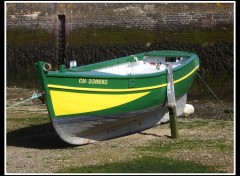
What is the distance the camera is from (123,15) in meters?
22.3

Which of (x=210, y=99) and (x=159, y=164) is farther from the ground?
(x=159, y=164)

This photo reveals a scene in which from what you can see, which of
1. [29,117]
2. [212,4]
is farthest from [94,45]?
[29,117]

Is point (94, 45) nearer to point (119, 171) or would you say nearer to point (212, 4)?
point (212, 4)

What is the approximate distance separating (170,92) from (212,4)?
1070cm

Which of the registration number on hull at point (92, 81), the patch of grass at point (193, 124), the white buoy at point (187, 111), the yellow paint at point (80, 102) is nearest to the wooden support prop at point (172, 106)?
the patch of grass at point (193, 124)

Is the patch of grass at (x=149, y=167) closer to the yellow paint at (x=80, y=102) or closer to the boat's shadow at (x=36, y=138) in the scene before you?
the yellow paint at (x=80, y=102)

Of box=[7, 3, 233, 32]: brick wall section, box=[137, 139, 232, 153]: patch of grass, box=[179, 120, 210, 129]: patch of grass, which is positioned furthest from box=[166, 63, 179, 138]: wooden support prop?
box=[7, 3, 233, 32]: brick wall section

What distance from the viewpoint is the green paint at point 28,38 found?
23281 mm

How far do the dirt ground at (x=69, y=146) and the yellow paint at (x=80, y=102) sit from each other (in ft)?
2.04

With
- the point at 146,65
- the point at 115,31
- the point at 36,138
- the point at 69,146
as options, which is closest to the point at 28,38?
the point at 115,31

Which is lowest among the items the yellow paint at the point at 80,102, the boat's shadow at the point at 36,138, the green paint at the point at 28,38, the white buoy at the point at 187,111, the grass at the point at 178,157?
the green paint at the point at 28,38

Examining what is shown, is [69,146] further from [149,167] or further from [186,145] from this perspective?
[149,167]

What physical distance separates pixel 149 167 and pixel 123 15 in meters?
14.0

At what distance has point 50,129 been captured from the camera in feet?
38.7
